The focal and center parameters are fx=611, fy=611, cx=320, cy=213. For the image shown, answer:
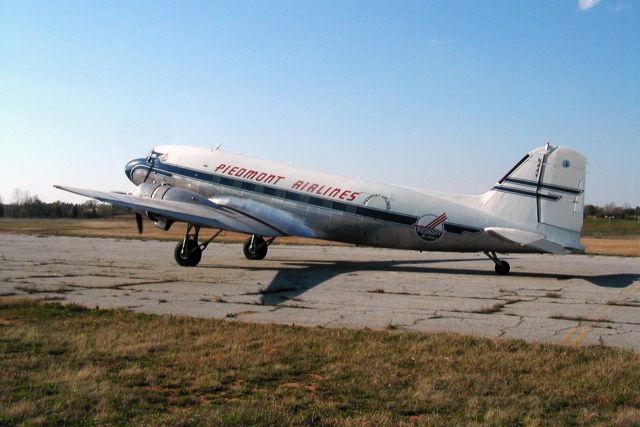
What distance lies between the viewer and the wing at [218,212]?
2234 cm

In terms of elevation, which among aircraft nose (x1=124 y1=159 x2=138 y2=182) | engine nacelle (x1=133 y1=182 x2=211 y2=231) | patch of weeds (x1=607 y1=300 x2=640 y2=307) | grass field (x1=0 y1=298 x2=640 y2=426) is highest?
aircraft nose (x1=124 y1=159 x2=138 y2=182)

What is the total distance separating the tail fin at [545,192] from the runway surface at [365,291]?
2.14 meters

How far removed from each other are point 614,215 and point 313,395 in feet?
501

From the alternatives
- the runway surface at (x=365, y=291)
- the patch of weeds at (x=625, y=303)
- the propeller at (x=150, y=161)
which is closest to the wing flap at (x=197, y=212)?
the runway surface at (x=365, y=291)

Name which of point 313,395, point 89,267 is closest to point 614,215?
point 89,267

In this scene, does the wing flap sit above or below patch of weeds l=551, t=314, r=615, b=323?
above

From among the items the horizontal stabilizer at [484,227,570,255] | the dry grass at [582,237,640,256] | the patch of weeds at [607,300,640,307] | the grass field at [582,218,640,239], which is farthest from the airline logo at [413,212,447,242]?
the grass field at [582,218,640,239]

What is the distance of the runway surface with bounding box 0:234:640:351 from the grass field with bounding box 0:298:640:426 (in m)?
1.81

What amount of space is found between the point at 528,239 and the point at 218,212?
11.6m

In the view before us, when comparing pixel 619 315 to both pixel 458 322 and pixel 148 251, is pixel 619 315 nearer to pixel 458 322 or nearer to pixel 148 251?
pixel 458 322

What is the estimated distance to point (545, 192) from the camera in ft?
68.8

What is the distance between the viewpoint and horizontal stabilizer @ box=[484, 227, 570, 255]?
64.7 ft

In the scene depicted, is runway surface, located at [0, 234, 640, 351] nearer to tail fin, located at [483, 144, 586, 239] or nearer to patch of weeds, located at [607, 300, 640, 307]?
patch of weeds, located at [607, 300, 640, 307]

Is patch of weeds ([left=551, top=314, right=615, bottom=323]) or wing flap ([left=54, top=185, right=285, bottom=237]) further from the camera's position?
wing flap ([left=54, top=185, right=285, bottom=237])
